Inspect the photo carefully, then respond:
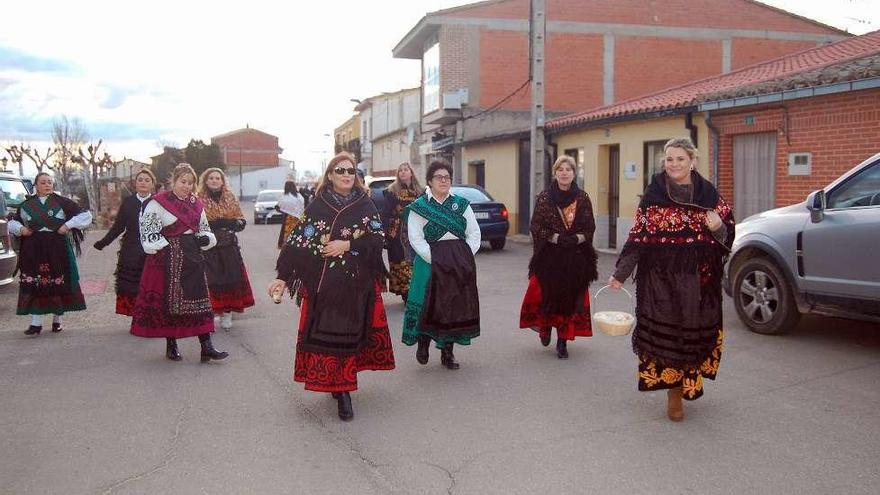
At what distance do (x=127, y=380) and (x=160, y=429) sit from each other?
5.08ft

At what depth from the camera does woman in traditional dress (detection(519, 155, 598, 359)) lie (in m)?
→ 6.95

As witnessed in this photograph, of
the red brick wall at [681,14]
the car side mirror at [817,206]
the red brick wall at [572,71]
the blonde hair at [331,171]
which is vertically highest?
the red brick wall at [681,14]

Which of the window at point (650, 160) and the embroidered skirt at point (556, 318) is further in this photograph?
the window at point (650, 160)

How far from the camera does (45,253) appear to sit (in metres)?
8.45

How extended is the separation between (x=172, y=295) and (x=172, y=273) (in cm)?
19

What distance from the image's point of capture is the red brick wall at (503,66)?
89.7 ft

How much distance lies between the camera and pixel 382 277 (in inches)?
229

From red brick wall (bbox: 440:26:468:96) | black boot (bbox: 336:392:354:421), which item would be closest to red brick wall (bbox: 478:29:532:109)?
red brick wall (bbox: 440:26:468:96)

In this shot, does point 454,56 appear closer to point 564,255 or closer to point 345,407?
point 564,255

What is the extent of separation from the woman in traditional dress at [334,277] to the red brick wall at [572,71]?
22.7 meters

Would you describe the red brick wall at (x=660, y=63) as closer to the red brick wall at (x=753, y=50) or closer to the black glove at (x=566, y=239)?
the red brick wall at (x=753, y=50)

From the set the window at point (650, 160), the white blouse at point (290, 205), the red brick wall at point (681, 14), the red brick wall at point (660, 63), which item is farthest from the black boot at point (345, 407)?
the red brick wall at point (660, 63)

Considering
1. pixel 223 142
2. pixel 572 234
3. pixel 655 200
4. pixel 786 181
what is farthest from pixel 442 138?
pixel 223 142

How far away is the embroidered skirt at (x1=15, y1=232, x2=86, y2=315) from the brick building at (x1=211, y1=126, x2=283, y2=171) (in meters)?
95.1
